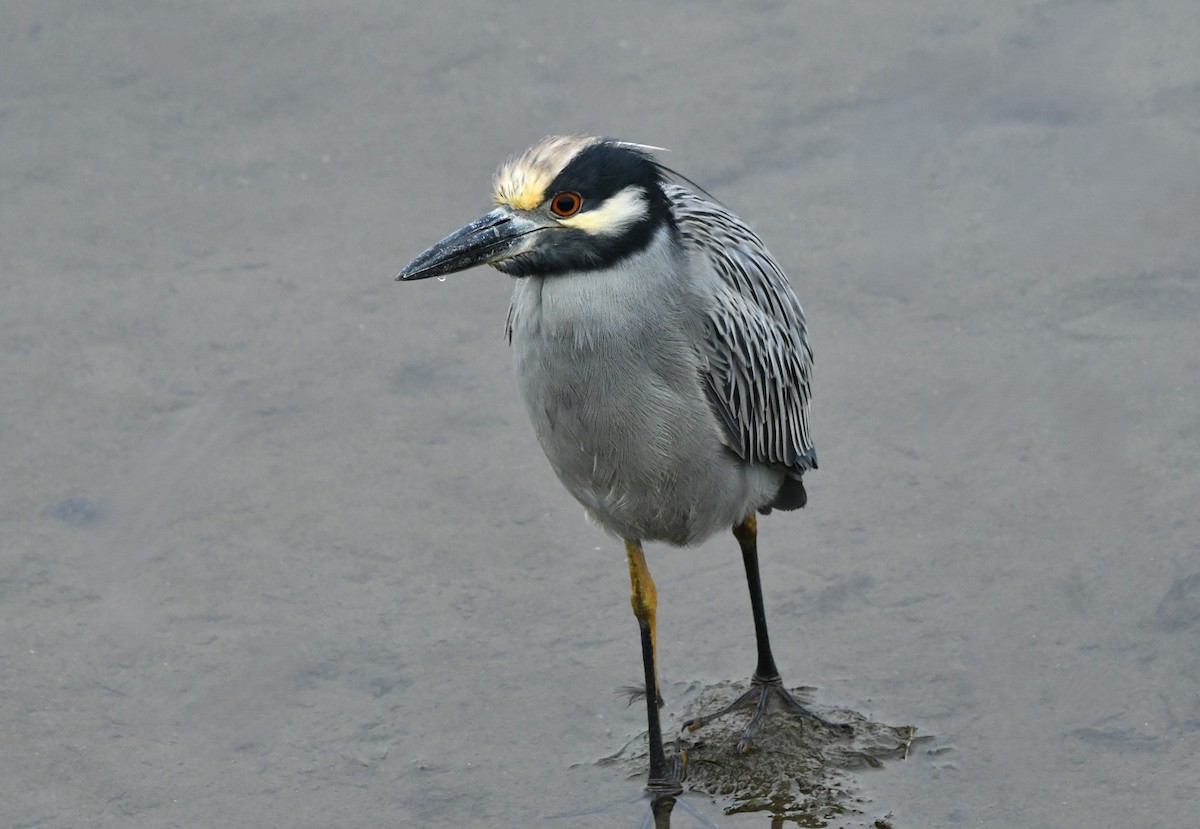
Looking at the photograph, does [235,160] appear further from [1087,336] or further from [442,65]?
[1087,336]

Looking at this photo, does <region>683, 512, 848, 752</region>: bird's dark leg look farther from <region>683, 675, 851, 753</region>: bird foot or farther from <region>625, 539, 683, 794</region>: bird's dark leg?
<region>625, 539, 683, 794</region>: bird's dark leg

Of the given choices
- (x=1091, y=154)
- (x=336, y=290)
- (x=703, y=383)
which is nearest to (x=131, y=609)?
(x=336, y=290)

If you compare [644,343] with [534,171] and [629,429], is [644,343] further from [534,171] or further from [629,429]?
[534,171]

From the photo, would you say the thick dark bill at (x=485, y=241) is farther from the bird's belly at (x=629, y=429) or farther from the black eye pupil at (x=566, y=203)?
the bird's belly at (x=629, y=429)

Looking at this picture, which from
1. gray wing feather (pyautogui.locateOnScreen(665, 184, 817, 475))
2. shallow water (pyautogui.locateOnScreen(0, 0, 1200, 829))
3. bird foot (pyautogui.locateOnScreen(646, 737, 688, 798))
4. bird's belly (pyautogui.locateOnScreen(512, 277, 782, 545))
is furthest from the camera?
shallow water (pyautogui.locateOnScreen(0, 0, 1200, 829))

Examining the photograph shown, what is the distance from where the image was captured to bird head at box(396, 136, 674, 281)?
5.14m

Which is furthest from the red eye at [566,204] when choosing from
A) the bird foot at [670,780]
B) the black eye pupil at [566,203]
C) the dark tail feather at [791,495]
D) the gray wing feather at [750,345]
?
the bird foot at [670,780]

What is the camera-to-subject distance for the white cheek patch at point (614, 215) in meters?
5.16

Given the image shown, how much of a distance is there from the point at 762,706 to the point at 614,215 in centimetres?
213

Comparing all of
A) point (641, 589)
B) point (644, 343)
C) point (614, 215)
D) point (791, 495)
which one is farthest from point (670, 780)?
point (614, 215)

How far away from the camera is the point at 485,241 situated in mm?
5164

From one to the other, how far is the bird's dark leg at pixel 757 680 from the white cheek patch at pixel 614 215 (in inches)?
58.8

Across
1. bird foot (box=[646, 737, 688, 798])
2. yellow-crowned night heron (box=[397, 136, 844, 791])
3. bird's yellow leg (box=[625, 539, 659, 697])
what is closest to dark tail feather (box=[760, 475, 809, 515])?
yellow-crowned night heron (box=[397, 136, 844, 791])

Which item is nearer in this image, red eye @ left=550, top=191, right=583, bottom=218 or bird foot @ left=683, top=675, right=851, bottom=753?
red eye @ left=550, top=191, right=583, bottom=218
